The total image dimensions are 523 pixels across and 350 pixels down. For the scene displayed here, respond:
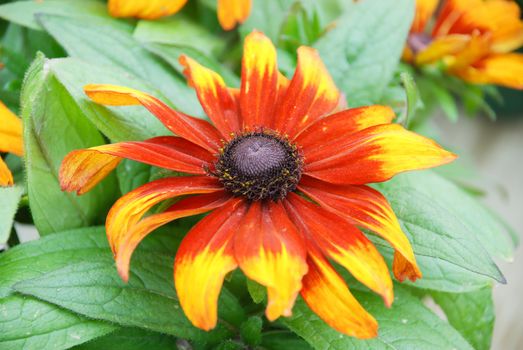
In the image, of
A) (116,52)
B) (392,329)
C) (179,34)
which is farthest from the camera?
(179,34)

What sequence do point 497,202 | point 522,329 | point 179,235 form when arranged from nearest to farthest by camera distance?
point 179,235
point 522,329
point 497,202

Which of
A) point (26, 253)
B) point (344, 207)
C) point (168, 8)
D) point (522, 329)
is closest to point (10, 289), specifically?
point (26, 253)

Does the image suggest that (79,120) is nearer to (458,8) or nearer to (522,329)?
(458,8)

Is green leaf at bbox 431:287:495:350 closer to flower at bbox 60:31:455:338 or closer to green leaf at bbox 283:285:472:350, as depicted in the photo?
green leaf at bbox 283:285:472:350

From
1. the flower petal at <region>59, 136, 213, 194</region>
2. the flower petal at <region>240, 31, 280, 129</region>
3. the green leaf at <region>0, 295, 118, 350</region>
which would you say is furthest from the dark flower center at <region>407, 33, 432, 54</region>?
the green leaf at <region>0, 295, 118, 350</region>

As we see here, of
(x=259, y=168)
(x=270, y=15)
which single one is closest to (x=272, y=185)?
(x=259, y=168)

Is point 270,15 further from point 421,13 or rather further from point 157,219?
point 157,219

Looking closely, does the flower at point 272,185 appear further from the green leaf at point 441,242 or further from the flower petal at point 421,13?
the flower petal at point 421,13
